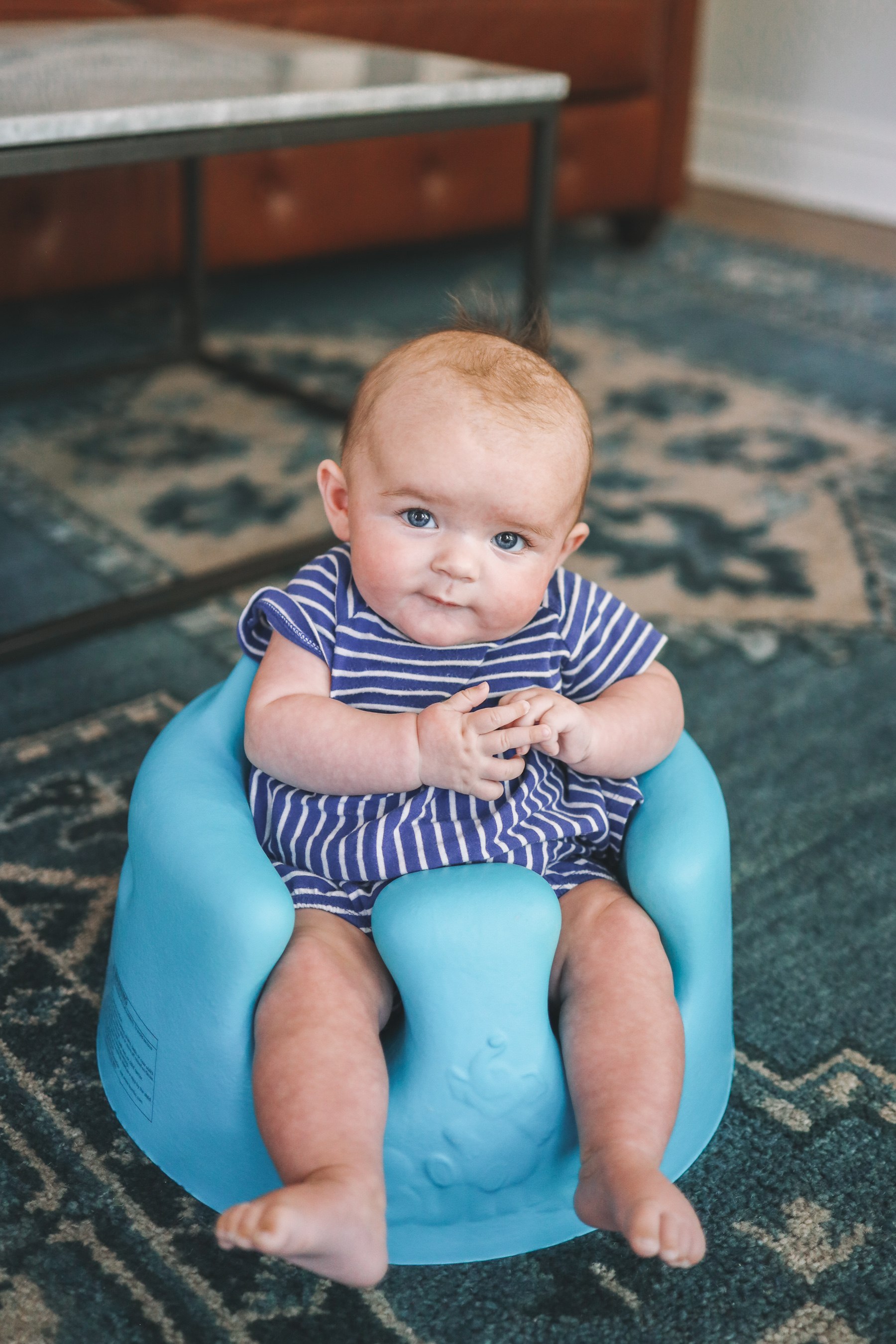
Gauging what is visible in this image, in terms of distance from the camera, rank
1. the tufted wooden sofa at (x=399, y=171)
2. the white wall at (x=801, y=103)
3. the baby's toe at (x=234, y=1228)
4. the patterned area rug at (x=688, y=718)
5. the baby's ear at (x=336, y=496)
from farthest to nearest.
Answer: the white wall at (x=801, y=103), the tufted wooden sofa at (x=399, y=171), the baby's ear at (x=336, y=496), the patterned area rug at (x=688, y=718), the baby's toe at (x=234, y=1228)

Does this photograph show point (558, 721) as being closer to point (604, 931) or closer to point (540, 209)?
point (604, 931)

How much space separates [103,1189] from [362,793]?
250mm

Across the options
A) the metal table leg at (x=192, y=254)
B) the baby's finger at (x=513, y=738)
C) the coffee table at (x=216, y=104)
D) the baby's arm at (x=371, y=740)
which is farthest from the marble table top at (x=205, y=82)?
the baby's finger at (x=513, y=738)

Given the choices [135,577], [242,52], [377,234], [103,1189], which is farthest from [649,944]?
[377,234]

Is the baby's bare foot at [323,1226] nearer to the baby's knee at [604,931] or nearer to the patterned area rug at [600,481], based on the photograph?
the baby's knee at [604,931]

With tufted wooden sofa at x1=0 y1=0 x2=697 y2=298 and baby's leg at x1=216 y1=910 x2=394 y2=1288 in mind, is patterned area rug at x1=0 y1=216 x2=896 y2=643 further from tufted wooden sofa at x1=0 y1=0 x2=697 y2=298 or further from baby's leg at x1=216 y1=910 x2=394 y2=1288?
baby's leg at x1=216 y1=910 x2=394 y2=1288

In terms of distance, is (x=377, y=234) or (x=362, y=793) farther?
(x=377, y=234)

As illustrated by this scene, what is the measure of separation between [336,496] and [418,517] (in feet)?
0.26

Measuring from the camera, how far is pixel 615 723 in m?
0.73

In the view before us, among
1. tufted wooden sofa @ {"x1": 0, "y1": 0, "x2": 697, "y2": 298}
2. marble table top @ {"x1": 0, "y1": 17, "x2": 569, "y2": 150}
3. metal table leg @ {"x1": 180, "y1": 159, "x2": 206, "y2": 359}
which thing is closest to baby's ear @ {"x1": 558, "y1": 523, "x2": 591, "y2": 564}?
marble table top @ {"x1": 0, "y1": 17, "x2": 569, "y2": 150}

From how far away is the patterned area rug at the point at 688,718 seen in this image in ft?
2.05

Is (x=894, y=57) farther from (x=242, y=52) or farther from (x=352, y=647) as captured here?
(x=352, y=647)

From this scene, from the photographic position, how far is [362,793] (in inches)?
27.7

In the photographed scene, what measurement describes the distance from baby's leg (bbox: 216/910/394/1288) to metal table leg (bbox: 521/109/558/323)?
87cm
